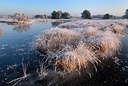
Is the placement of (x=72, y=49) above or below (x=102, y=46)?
above

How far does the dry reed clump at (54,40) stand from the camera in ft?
56.2

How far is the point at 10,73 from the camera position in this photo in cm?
1221

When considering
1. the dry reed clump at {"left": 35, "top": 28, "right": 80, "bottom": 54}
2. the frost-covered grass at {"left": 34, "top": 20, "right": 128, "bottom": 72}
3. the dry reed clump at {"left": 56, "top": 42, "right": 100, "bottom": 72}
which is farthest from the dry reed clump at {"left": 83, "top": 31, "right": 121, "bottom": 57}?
the dry reed clump at {"left": 56, "top": 42, "right": 100, "bottom": 72}

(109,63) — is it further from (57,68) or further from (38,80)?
(38,80)

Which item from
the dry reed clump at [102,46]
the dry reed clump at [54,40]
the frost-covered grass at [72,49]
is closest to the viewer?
the frost-covered grass at [72,49]

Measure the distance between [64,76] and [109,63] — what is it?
3777 mm

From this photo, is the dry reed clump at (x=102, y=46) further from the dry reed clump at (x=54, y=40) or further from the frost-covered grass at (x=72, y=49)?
the dry reed clump at (x=54, y=40)

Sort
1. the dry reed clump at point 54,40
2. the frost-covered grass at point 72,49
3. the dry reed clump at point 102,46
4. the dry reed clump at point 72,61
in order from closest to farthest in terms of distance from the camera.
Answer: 1. the dry reed clump at point 72,61
2. the frost-covered grass at point 72,49
3. the dry reed clump at point 102,46
4. the dry reed clump at point 54,40

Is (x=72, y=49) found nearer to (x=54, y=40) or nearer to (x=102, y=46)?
(x=102, y=46)

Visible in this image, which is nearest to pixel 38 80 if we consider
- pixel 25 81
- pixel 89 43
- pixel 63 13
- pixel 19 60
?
pixel 25 81

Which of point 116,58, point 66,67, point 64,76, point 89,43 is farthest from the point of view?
point 89,43

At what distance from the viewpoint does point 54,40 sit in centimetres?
1772

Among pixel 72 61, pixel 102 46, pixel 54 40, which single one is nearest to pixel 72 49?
pixel 72 61

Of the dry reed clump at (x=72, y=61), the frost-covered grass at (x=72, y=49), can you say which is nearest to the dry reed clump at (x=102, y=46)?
the frost-covered grass at (x=72, y=49)
